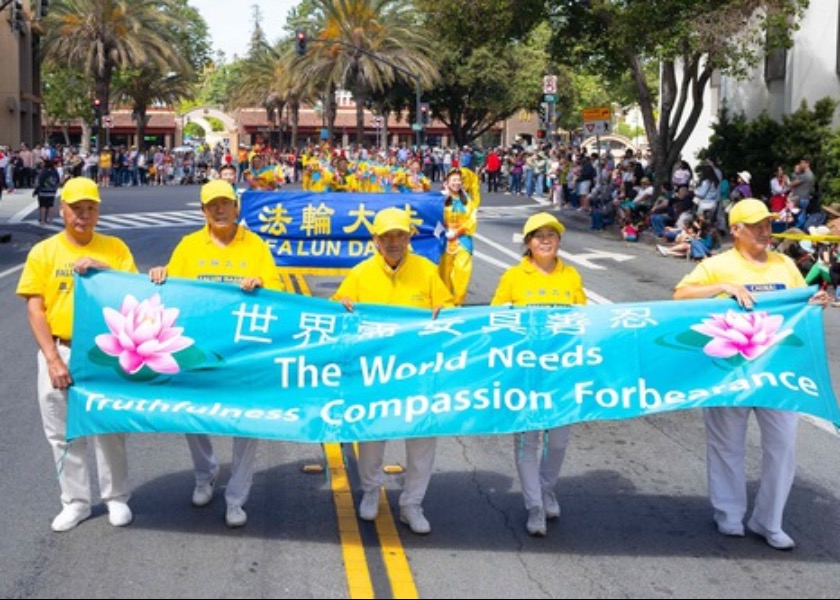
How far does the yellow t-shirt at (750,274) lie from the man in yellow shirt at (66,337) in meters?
3.37

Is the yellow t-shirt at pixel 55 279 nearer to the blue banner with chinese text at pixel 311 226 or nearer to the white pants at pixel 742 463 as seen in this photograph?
the white pants at pixel 742 463

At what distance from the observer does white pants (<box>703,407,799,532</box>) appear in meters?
6.41

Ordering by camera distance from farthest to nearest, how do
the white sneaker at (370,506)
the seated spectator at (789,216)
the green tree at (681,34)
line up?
the green tree at (681,34)
the seated spectator at (789,216)
the white sneaker at (370,506)

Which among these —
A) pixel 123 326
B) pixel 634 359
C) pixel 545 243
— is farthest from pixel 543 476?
pixel 123 326

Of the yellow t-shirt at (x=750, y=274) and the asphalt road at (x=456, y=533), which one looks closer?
the asphalt road at (x=456, y=533)

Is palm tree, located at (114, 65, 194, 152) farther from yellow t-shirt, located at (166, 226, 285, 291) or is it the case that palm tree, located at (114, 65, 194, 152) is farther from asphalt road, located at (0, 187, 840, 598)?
yellow t-shirt, located at (166, 226, 285, 291)

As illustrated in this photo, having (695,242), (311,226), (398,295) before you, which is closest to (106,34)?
(695,242)

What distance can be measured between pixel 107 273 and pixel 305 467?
2.13 m

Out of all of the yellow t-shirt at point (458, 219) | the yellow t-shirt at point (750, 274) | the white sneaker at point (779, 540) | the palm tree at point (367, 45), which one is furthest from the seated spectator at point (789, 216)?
the palm tree at point (367, 45)

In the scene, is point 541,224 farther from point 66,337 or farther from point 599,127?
point 599,127

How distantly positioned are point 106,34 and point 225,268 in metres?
50.2

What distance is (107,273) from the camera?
6527mm

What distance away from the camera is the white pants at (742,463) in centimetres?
641

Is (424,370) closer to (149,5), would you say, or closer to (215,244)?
(215,244)
